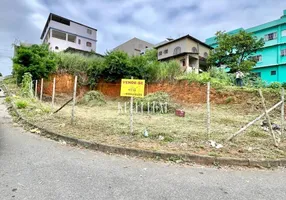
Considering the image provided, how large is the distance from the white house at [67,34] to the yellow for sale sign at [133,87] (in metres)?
31.5

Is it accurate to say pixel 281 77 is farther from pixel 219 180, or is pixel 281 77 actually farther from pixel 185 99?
pixel 219 180

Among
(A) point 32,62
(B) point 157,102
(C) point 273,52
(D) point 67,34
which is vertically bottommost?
(B) point 157,102

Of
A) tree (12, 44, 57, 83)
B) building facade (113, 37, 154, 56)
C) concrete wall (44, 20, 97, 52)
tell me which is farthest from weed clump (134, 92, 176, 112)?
building facade (113, 37, 154, 56)

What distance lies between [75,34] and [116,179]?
37.8 meters

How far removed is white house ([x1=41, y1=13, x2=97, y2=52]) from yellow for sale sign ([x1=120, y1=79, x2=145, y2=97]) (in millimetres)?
31533

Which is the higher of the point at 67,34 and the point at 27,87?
the point at 67,34

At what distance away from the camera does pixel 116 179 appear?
10.3 feet

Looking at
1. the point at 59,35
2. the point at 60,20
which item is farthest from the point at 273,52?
the point at 60,20

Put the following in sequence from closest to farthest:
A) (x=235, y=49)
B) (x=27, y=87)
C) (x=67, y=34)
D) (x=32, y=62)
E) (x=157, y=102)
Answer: (x=157, y=102), (x=27, y=87), (x=32, y=62), (x=235, y=49), (x=67, y=34)

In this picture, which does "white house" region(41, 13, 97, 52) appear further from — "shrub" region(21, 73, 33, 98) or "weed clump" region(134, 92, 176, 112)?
"weed clump" region(134, 92, 176, 112)

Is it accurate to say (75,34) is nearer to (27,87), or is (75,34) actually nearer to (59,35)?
(59,35)

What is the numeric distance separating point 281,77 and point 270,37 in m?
5.45

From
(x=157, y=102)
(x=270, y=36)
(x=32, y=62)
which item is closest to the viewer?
(x=157, y=102)

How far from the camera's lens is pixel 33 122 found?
22.5 ft
